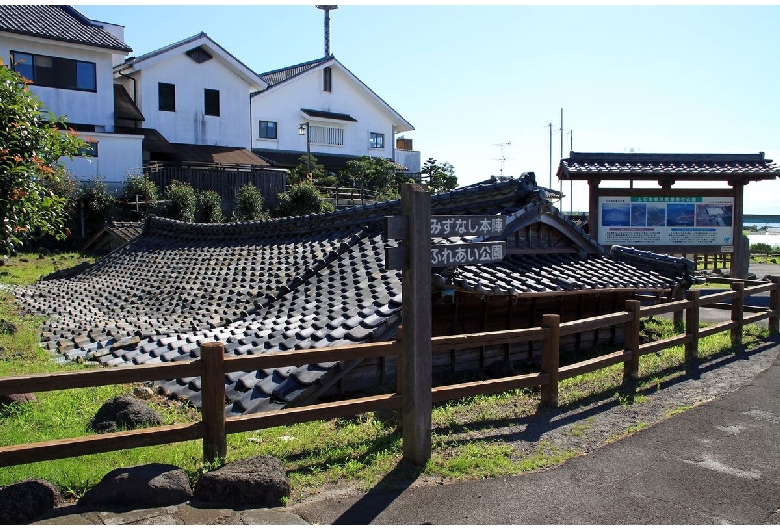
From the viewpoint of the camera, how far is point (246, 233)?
16469mm

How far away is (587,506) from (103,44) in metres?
30.1

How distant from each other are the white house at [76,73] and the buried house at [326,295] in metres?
14.1

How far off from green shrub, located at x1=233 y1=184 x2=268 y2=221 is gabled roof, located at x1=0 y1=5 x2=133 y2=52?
8.61 metres

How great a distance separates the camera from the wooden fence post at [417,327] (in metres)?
5.84

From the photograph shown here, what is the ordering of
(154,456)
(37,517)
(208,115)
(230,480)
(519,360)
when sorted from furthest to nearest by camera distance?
(208,115) → (519,360) → (154,456) → (230,480) → (37,517)

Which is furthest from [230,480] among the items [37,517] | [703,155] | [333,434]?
[703,155]

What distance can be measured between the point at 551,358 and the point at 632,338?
190 cm

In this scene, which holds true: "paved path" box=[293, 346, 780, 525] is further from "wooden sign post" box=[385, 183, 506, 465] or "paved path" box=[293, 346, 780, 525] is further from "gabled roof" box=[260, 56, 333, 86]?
"gabled roof" box=[260, 56, 333, 86]

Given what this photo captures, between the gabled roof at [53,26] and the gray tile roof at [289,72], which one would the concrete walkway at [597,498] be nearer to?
the gabled roof at [53,26]

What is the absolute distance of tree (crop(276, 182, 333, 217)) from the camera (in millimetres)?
29062

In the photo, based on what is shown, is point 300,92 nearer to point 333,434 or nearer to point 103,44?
point 103,44

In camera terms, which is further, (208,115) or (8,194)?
(208,115)

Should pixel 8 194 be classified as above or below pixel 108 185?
below

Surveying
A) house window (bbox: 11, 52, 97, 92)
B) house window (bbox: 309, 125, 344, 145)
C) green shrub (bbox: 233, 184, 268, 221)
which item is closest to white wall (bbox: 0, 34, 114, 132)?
house window (bbox: 11, 52, 97, 92)
